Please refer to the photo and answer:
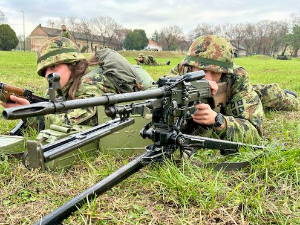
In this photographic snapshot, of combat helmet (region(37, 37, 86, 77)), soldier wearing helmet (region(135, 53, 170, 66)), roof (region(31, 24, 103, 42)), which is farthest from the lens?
roof (region(31, 24, 103, 42))

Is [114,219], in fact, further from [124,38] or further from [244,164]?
[124,38]

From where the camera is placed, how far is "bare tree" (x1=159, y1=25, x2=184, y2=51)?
8862 centimetres

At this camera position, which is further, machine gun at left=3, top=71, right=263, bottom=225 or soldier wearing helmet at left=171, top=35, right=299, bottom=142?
soldier wearing helmet at left=171, top=35, right=299, bottom=142

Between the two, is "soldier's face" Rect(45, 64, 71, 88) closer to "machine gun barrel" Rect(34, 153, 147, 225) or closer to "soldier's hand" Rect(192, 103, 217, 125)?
"soldier's hand" Rect(192, 103, 217, 125)

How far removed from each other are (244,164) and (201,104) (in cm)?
68

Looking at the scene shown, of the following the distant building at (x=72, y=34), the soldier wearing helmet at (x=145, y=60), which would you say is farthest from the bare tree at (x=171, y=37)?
the soldier wearing helmet at (x=145, y=60)

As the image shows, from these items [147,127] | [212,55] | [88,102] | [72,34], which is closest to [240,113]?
[212,55]

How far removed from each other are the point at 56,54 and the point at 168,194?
7.35 feet

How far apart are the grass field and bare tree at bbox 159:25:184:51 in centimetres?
8671

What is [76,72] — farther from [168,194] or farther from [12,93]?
[168,194]

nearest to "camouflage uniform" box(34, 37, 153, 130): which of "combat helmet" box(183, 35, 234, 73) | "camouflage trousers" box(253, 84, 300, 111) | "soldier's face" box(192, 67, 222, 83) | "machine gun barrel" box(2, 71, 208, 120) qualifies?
"combat helmet" box(183, 35, 234, 73)

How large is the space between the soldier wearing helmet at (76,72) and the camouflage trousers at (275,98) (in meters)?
2.43

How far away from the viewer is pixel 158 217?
7.14ft

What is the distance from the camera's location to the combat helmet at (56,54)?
12.0 feet
